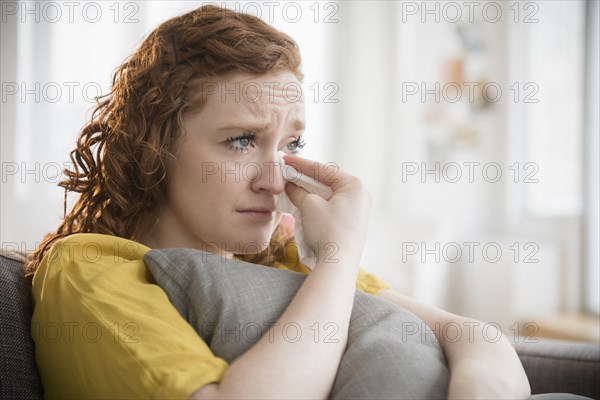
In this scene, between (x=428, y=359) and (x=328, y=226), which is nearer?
(x=428, y=359)

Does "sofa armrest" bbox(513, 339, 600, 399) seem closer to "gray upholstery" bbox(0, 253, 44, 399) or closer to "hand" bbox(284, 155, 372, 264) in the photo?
"hand" bbox(284, 155, 372, 264)

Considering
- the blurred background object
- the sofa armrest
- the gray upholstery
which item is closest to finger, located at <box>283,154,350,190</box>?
the gray upholstery

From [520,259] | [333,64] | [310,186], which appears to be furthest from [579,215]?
[310,186]

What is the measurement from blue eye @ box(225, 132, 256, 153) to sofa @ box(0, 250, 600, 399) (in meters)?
0.41

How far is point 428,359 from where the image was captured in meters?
0.80

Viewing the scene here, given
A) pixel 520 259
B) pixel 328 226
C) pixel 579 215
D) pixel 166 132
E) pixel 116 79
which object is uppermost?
pixel 116 79

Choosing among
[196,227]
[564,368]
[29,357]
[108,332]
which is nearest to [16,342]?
[29,357]

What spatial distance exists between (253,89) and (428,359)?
1.83 feet

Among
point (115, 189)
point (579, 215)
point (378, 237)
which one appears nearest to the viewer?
point (115, 189)

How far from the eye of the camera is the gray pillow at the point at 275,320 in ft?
2.47

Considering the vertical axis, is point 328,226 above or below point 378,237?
above

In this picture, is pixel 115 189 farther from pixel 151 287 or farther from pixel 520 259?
pixel 520 259

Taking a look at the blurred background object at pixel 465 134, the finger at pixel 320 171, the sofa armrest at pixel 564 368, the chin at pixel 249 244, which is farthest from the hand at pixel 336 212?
the blurred background object at pixel 465 134

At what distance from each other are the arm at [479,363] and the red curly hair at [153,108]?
552 mm
